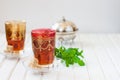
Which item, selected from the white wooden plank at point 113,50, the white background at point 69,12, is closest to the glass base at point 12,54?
the white wooden plank at point 113,50

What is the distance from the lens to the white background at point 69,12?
6.81ft

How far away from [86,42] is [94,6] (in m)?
0.54

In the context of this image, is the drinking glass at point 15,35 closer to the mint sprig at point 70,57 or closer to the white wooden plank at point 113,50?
the mint sprig at point 70,57

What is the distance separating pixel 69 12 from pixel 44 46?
1.09 m

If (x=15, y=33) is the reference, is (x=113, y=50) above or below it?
below

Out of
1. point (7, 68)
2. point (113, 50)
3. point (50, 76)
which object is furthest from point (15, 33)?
point (113, 50)

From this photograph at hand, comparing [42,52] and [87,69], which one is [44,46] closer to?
[42,52]

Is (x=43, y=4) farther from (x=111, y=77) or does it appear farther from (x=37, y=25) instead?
(x=111, y=77)

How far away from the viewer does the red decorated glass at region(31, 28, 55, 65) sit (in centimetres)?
102

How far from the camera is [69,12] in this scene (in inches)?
82.4

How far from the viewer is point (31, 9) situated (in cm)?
210

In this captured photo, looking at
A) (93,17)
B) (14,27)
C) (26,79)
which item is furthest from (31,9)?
(26,79)

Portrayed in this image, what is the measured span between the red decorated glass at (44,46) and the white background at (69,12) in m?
1.04

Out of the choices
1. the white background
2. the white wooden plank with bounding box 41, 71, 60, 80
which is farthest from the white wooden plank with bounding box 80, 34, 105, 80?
the white background
